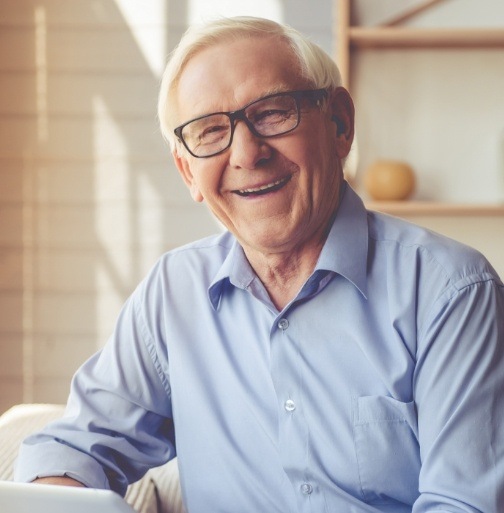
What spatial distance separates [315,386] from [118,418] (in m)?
0.39

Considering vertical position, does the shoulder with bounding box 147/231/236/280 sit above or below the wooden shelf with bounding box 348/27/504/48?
below

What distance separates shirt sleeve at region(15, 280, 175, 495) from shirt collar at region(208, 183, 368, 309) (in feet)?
0.58

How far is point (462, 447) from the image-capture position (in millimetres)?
1220

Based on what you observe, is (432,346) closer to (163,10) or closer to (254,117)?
(254,117)

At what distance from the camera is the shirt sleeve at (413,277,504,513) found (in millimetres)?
1204

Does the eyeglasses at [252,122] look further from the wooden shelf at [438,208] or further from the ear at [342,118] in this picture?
the wooden shelf at [438,208]

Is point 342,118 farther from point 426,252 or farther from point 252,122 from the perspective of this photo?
point 426,252

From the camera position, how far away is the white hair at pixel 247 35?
145cm

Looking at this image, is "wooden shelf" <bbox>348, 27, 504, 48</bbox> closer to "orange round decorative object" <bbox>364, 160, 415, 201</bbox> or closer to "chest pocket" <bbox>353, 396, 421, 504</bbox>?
"orange round decorative object" <bbox>364, 160, 415, 201</bbox>

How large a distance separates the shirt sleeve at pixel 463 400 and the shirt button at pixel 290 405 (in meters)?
0.21

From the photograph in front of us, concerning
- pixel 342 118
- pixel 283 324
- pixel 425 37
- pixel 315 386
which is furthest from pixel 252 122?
pixel 425 37

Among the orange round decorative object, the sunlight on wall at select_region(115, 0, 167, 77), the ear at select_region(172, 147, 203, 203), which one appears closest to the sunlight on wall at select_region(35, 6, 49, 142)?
the sunlight on wall at select_region(115, 0, 167, 77)

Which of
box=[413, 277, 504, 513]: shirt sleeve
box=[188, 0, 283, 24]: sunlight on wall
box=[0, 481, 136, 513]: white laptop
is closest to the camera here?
box=[0, 481, 136, 513]: white laptop

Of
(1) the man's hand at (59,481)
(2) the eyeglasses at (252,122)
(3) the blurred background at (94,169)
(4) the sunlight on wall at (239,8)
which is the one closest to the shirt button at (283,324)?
(2) the eyeglasses at (252,122)
